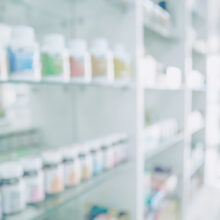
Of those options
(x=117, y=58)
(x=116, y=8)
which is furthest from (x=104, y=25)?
(x=117, y=58)

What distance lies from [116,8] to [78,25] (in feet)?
0.78

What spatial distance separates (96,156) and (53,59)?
451mm

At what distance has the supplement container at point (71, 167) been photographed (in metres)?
0.94

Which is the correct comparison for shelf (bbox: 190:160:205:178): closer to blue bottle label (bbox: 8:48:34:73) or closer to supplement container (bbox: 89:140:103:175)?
supplement container (bbox: 89:140:103:175)

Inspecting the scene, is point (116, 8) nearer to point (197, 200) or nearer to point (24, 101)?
point (24, 101)

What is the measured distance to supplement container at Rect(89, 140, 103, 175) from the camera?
3.52ft

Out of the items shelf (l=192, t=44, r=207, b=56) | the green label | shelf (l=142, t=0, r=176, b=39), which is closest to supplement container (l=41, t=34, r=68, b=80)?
the green label

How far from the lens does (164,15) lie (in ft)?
5.72

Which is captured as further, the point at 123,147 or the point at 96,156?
the point at 123,147

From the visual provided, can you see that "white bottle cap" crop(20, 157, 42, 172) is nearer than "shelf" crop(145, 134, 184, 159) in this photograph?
Yes

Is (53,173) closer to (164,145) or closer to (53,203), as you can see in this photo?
(53,203)

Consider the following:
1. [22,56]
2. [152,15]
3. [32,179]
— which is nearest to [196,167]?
[152,15]

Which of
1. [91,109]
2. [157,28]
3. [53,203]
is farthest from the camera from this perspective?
[157,28]

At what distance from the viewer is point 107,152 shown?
113 centimetres
